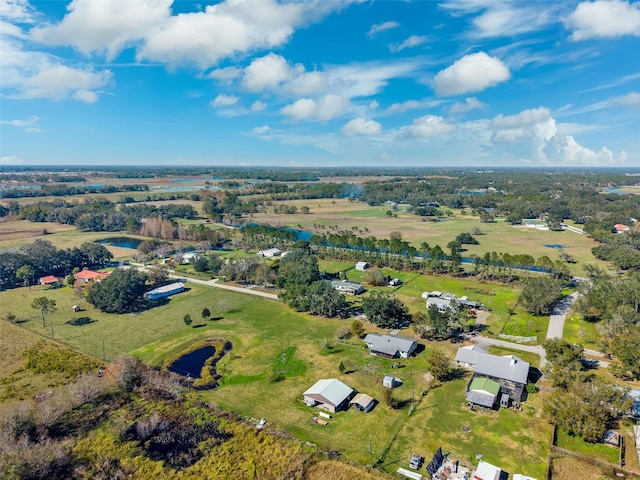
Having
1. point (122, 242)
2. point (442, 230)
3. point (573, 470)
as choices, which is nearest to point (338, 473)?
point (573, 470)

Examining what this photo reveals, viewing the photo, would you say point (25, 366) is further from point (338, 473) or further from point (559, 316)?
point (559, 316)

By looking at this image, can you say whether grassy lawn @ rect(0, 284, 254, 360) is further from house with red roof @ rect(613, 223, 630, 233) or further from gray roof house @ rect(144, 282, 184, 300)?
house with red roof @ rect(613, 223, 630, 233)

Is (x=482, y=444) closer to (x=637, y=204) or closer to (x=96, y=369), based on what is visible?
(x=96, y=369)

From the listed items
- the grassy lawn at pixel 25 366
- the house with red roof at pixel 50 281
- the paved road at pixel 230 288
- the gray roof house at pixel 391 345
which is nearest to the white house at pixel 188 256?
the paved road at pixel 230 288

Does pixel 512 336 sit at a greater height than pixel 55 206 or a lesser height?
lesser

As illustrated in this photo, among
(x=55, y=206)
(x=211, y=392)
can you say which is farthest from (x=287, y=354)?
(x=55, y=206)
